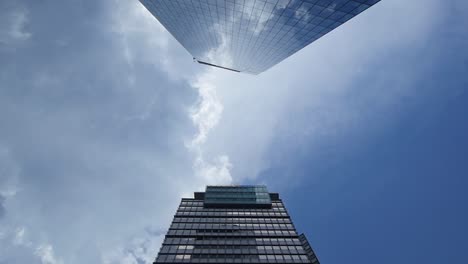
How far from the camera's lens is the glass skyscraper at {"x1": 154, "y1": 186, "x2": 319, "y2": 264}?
42781mm

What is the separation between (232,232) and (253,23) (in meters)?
45.4

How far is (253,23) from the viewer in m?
39.2

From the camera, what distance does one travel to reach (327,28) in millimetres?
34250

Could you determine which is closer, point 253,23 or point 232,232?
point 253,23

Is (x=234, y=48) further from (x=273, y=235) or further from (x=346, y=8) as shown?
(x=273, y=235)

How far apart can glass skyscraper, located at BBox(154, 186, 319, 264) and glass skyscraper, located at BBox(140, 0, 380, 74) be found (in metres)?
42.3

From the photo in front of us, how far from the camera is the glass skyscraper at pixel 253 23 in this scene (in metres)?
30.8

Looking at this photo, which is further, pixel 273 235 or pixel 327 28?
→ pixel 273 235

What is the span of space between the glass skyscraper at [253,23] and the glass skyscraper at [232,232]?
4231cm

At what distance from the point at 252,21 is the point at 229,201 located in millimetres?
49751

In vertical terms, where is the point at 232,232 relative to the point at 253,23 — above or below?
below

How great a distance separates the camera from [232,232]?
51.0 m

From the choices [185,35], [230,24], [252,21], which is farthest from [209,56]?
[252,21]

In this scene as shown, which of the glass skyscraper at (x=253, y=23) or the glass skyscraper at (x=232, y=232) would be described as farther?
the glass skyscraper at (x=232, y=232)
